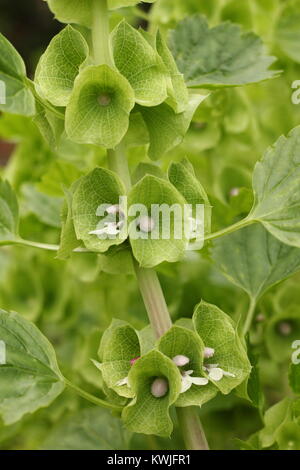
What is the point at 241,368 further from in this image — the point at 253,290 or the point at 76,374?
the point at 76,374

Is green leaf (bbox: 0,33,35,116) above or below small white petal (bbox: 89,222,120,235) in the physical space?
above

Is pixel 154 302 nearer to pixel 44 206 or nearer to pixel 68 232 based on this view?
pixel 68 232

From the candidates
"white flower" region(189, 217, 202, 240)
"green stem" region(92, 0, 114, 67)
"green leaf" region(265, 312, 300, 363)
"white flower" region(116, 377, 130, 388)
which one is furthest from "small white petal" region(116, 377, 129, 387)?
"green leaf" region(265, 312, 300, 363)

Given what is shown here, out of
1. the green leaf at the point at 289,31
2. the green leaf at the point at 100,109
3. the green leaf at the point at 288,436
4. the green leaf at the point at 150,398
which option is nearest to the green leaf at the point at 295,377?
the green leaf at the point at 288,436

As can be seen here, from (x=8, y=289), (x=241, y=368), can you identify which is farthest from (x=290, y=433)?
(x=8, y=289)

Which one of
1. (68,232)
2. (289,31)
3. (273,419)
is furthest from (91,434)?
(289,31)

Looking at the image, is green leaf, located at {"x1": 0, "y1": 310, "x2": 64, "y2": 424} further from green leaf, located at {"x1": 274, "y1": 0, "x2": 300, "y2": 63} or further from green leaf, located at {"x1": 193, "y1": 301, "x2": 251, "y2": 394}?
green leaf, located at {"x1": 274, "y1": 0, "x2": 300, "y2": 63}
